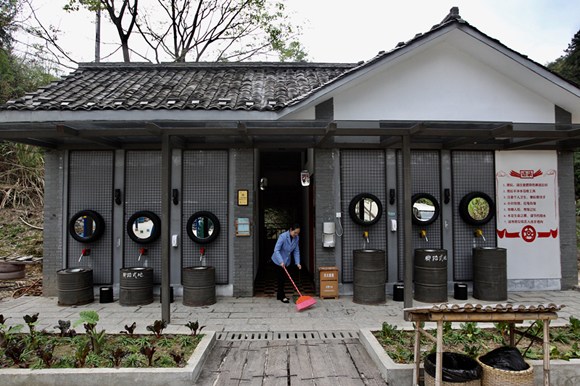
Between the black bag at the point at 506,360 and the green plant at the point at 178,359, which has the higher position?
the black bag at the point at 506,360

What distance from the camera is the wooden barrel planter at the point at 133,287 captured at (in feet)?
21.2

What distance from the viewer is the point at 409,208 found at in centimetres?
570

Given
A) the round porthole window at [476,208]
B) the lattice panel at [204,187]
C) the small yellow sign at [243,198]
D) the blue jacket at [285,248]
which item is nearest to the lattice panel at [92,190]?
the lattice panel at [204,187]

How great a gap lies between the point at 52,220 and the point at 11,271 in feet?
6.58

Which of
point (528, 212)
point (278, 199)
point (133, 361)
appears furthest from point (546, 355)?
point (278, 199)

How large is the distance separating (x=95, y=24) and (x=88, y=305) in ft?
45.4

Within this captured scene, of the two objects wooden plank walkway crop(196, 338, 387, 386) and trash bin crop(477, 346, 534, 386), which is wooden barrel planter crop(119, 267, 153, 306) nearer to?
wooden plank walkway crop(196, 338, 387, 386)

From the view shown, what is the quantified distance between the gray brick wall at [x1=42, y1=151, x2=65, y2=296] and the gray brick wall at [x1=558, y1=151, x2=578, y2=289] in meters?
10.5

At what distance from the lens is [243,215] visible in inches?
281

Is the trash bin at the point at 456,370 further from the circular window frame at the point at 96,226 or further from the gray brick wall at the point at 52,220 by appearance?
the gray brick wall at the point at 52,220

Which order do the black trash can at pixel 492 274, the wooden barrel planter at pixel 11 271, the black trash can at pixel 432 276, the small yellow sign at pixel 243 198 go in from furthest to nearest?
the wooden barrel planter at pixel 11 271
the small yellow sign at pixel 243 198
the black trash can at pixel 492 274
the black trash can at pixel 432 276

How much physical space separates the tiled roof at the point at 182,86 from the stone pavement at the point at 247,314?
3.34 metres

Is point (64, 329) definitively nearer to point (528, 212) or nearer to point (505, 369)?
point (505, 369)

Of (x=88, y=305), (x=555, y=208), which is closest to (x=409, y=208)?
(x=555, y=208)
